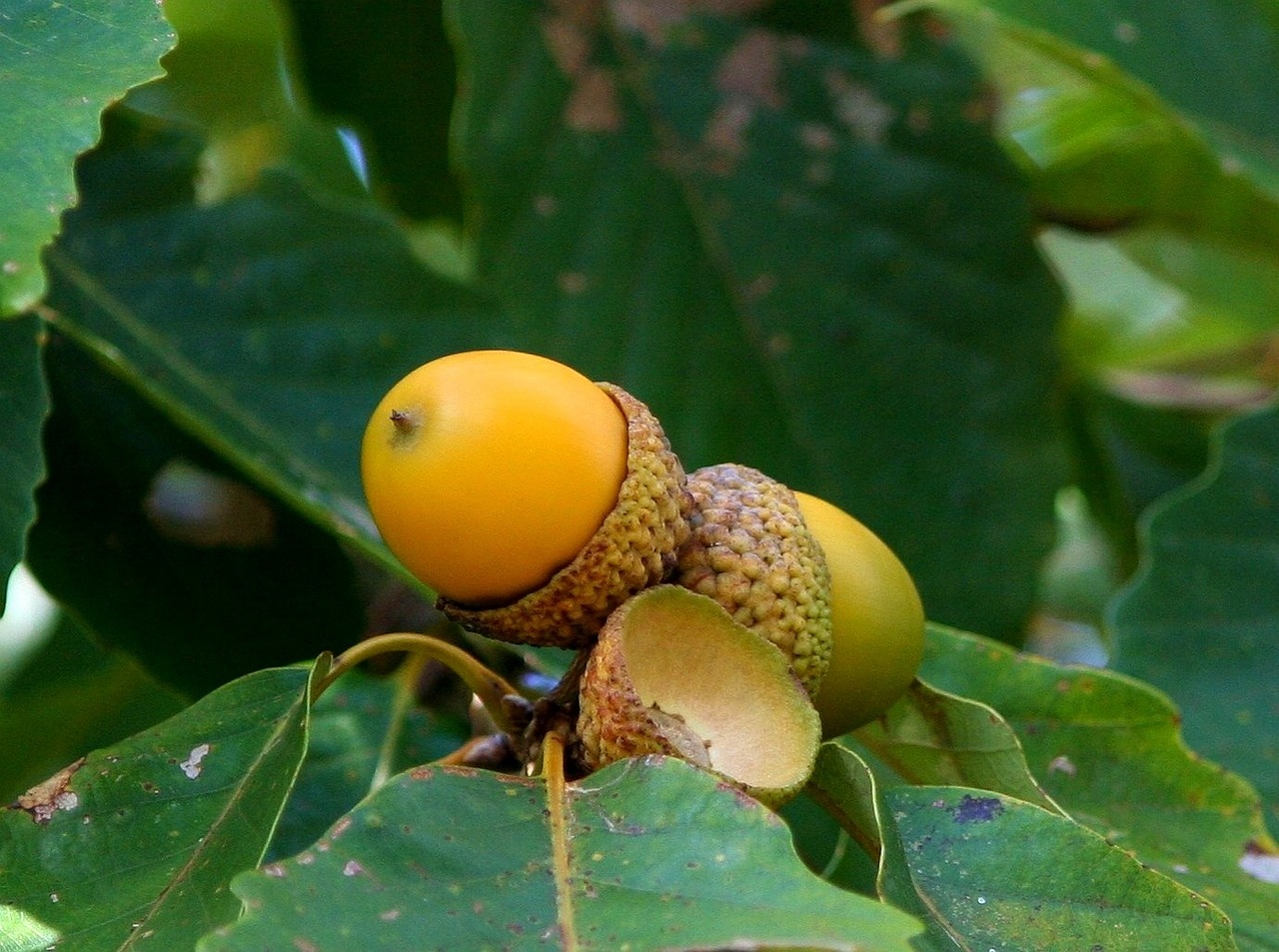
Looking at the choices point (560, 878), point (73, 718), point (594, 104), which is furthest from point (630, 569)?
point (73, 718)

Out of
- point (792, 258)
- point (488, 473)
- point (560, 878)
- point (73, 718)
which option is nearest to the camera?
point (560, 878)

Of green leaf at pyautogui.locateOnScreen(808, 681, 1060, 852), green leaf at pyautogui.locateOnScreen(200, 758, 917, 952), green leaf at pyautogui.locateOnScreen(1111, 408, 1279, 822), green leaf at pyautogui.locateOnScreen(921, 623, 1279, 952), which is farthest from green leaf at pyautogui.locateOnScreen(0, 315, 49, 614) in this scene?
green leaf at pyautogui.locateOnScreen(1111, 408, 1279, 822)

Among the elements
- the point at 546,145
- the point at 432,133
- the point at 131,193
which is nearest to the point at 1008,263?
the point at 546,145

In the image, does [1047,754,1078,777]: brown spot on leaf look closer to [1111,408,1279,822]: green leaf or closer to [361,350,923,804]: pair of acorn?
[361,350,923,804]: pair of acorn

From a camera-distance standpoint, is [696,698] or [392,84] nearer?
[696,698]

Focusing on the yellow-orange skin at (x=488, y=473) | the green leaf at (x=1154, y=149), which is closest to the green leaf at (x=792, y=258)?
the green leaf at (x=1154, y=149)

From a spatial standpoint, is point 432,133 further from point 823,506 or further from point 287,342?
point 823,506

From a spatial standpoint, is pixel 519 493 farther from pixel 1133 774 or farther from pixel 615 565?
pixel 1133 774
